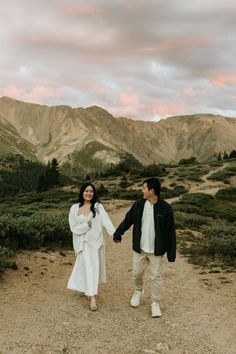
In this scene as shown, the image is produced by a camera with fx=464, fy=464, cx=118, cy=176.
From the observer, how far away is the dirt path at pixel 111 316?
27.0 feet

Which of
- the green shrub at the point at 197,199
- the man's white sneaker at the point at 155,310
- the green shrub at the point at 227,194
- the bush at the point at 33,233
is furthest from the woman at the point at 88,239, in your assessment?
the green shrub at the point at 227,194

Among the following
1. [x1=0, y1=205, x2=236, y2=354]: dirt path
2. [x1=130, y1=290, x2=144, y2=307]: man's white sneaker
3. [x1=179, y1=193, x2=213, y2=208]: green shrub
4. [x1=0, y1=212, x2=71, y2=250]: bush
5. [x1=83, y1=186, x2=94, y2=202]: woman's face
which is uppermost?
[x1=83, y1=186, x2=94, y2=202]: woman's face

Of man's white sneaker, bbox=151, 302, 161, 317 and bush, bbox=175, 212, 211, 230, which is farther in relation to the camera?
bush, bbox=175, 212, 211, 230

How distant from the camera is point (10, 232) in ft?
49.4

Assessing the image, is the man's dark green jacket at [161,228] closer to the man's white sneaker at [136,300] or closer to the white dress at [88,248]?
the white dress at [88,248]

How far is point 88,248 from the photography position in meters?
10.3

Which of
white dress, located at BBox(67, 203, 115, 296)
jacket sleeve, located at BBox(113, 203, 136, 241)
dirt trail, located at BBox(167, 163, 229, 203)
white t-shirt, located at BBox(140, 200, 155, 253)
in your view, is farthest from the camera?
dirt trail, located at BBox(167, 163, 229, 203)

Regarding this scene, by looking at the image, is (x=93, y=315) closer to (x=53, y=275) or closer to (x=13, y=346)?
(x=13, y=346)

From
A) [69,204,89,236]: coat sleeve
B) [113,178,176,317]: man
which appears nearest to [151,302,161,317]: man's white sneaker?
Answer: [113,178,176,317]: man

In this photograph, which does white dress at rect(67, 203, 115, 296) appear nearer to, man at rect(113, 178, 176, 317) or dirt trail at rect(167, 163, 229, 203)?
man at rect(113, 178, 176, 317)

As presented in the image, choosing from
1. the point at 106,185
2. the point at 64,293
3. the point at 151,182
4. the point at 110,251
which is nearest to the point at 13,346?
the point at 64,293

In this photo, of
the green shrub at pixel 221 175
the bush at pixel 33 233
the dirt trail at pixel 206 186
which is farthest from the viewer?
the green shrub at pixel 221 175

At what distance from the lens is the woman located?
33.6ft

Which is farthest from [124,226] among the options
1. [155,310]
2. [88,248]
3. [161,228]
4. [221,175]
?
[221,175]
